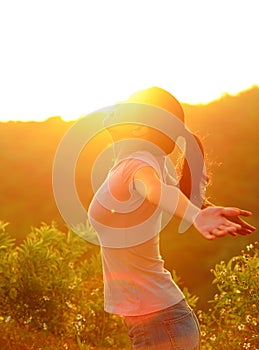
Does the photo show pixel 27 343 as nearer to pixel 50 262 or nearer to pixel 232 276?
pixel 50 262

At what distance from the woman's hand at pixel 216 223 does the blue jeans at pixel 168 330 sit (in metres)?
0.60

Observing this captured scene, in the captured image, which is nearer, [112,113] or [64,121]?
[112,113]

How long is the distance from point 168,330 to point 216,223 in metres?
0.66

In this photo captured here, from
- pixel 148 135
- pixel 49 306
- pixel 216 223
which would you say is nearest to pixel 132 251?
pixel 148 135

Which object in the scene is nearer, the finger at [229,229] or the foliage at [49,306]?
the finger at [229,229]

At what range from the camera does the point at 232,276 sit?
4.71 metres

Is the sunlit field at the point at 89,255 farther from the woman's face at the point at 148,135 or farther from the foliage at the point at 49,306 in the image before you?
the woman's face at the point at 148,135

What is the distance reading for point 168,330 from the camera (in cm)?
230

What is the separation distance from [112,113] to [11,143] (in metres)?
5.55

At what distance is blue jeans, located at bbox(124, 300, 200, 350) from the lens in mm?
2299

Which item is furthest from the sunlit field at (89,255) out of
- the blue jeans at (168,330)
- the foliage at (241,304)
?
the blue jeans at (168,330)

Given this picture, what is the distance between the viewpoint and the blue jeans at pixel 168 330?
2.30 m

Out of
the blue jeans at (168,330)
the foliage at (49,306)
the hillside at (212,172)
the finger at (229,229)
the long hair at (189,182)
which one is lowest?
the blue jeans at (168,330)

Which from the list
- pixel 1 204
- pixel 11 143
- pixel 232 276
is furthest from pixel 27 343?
pixel 11 143
